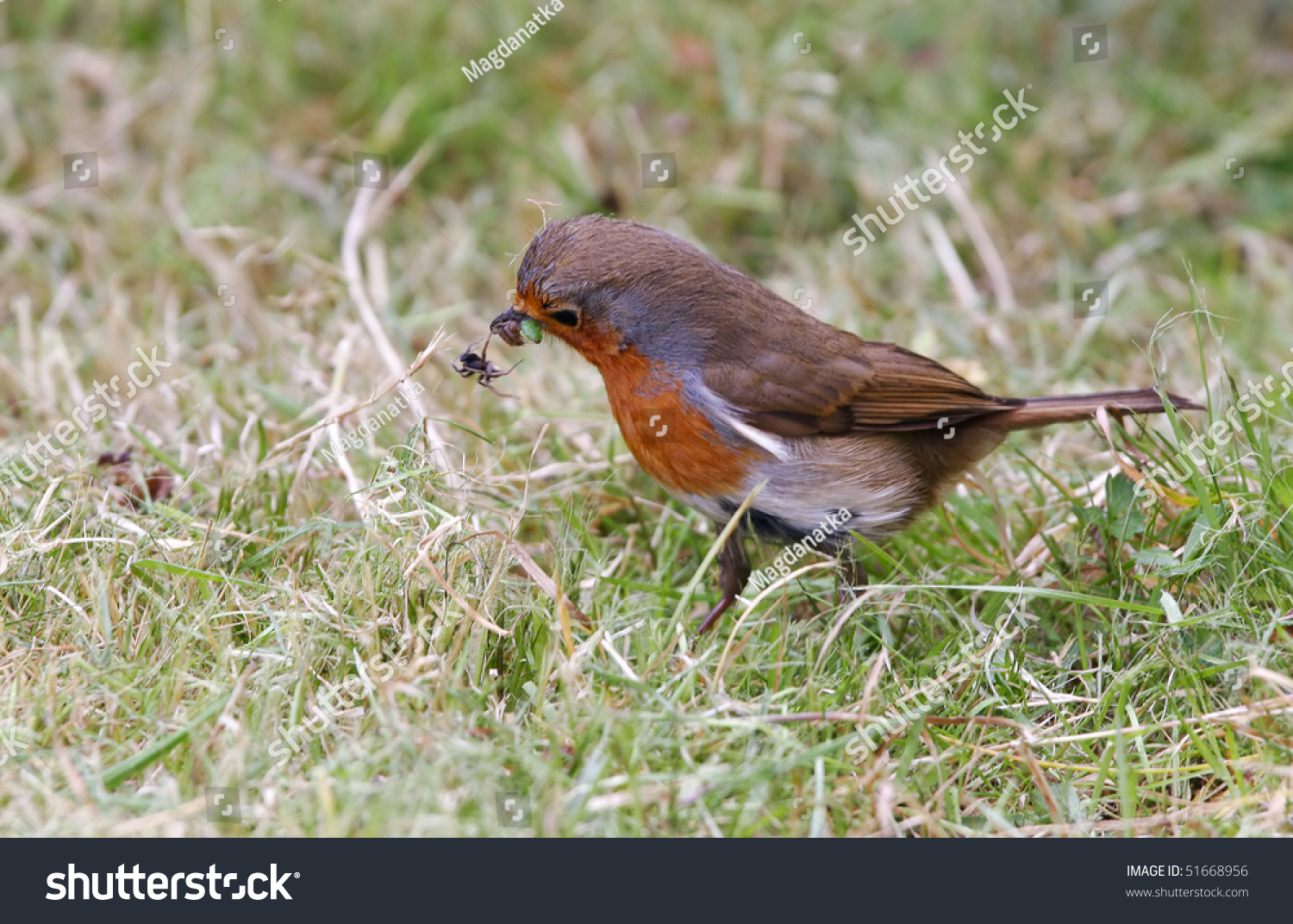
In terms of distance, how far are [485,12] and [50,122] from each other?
2054 millimetres

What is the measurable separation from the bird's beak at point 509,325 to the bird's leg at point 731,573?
83cm

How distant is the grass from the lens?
3.00 m

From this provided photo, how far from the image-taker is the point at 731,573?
3871 mm

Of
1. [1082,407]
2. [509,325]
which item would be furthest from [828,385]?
[509,325]

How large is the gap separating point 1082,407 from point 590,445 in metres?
1.57

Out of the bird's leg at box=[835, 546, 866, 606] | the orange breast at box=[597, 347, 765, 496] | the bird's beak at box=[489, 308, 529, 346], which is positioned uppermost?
the bird's beak at box=[489, 308, 529, 346]

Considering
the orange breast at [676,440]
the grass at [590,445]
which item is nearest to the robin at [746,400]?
the orange breast at [676,440]

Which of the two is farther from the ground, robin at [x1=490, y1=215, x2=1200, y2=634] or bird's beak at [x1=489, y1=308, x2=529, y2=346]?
bird's beak at [x1=489, y1=308, x2=529, y2=346]

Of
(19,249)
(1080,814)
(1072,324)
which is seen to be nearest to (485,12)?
(19,249)

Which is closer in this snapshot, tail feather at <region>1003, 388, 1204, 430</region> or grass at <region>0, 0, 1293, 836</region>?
grass at <region>0, 0, 1293, 836</region>

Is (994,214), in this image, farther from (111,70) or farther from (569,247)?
(111,70)

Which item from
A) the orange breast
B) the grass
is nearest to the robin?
the orange breast

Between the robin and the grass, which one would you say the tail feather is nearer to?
the robin

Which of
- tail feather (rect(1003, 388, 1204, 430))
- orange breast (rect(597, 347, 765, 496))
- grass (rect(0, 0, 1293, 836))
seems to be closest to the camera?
grass (rect(0, 0, 1293, 836))
